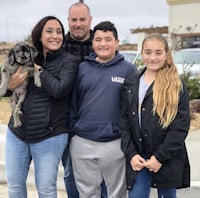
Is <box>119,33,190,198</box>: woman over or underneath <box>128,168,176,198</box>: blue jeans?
over

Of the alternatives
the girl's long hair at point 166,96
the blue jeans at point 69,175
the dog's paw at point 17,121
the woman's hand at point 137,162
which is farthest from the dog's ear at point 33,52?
the woman's hand at point 137,162

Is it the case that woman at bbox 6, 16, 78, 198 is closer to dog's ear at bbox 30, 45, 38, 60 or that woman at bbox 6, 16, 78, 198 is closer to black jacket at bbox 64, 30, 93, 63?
dog's ear at bbox 30, 45, 38, 60

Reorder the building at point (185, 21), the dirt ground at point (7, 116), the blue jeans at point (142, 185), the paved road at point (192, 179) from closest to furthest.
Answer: the blue jeans at point (142, 185)
the paved road at point (192, 179)
the dirt ground at point (7, 116)
the building at point (185, 21)

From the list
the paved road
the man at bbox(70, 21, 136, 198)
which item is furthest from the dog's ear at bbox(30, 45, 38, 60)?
the paved road

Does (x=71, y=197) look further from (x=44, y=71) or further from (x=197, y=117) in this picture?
(x=197, y=117)

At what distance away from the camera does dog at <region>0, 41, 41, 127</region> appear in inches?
137

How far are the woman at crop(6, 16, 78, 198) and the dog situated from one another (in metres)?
0.05

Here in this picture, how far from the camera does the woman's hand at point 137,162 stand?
336 centimetres

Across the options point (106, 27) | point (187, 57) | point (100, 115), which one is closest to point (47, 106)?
point (100, 115)

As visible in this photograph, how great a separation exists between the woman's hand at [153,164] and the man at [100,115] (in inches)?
12.1

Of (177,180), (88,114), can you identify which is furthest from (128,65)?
(177,180)

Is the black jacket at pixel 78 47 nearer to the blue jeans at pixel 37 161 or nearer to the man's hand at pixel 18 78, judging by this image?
the man's hand at pixel 18 78

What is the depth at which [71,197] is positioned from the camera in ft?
13.8

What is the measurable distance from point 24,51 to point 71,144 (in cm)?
95
